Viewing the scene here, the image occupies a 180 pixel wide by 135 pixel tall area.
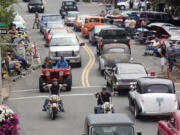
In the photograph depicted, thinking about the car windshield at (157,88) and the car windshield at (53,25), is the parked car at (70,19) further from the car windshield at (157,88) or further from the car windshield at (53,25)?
the car windshield at (157,88)

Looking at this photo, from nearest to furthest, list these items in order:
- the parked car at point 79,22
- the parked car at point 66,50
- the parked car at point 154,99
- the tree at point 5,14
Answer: the parked car at point 154,99 < the tree at point 5,14 < the parked car at point 66,50 < the parked car at point 79,22

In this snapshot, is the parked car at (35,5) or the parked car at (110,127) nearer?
the parked car at (110,127)

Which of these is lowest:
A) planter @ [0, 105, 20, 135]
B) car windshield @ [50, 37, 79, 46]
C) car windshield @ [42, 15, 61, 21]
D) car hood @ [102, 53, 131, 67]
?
car windshield @ [42, 15, 61, 21]

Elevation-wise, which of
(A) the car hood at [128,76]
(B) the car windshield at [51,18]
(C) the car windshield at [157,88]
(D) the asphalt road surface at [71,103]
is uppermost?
(C) the car windshield at [157,88]

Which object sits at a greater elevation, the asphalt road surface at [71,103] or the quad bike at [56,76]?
the quad bike at [56,76]

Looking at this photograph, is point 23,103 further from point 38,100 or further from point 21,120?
point 21,120

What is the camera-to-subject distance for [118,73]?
28.0m

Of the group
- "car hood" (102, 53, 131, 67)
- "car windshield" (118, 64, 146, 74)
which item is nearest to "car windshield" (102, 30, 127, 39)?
"car hood" (102, 53, 131, 67)

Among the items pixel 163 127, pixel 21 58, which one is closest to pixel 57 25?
pixel 21 58

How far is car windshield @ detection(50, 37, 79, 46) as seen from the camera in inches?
1455

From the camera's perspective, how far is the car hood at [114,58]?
32.7 m

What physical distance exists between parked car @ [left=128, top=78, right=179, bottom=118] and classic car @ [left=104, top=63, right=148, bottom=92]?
3.89 m

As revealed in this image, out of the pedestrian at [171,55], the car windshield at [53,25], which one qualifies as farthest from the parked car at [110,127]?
the car windshield at [53,25]

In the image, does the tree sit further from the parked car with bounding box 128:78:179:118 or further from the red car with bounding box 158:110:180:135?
the red car with bounding box 158:110:180:135
